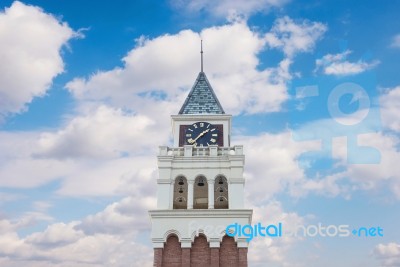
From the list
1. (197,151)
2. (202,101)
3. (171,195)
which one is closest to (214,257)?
(171,195)

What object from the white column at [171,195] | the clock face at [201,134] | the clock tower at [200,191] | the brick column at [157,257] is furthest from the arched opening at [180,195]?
the brick column at [157,257]

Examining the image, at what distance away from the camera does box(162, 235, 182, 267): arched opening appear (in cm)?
3597

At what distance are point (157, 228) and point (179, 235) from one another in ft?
5.44

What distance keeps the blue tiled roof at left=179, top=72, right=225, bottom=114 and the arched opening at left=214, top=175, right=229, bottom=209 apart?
643 cm

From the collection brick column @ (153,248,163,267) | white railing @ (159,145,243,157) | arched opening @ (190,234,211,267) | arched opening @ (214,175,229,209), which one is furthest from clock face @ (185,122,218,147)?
brick column @ (153,248,163,267)

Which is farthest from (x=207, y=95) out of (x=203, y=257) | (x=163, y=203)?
(x=203, y=257)

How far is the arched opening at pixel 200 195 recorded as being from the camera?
135 feet

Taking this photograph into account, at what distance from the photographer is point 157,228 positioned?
3666 cm

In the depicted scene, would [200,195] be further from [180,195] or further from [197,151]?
[197,151]

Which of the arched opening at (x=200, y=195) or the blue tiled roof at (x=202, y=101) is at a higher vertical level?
the blue tiled roof at (x=202, y=101)

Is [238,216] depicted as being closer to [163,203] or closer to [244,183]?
[244,183]

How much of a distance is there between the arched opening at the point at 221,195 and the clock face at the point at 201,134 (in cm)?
341

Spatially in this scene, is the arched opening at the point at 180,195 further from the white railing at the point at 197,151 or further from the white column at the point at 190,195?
the white railing at the point at 197,151

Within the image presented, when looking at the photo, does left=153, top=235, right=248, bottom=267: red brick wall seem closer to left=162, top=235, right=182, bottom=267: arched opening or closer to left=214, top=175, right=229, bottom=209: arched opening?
left=162, top=235, right=182, bottom=267: arched opening
